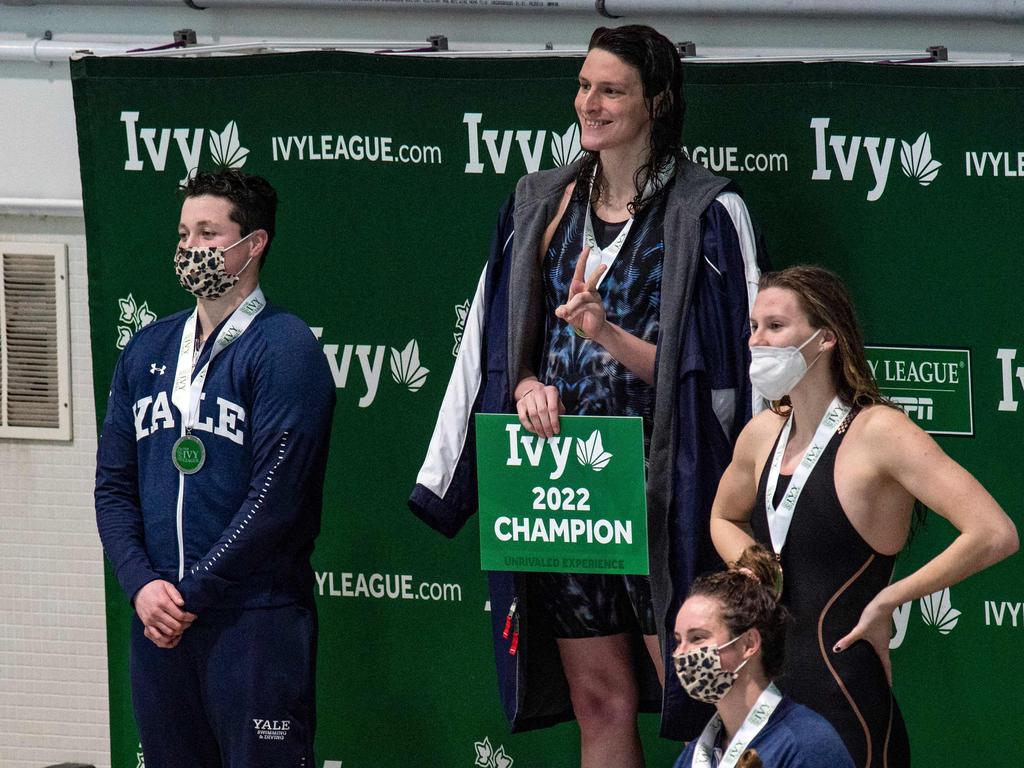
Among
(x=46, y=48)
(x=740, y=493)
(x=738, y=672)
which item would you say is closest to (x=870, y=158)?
(x=740, y=493)

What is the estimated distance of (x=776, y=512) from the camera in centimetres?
340

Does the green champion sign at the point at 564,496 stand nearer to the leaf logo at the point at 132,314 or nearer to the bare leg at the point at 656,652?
the bare leg at the point at 656,652

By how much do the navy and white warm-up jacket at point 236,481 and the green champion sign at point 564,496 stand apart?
44 centimetres

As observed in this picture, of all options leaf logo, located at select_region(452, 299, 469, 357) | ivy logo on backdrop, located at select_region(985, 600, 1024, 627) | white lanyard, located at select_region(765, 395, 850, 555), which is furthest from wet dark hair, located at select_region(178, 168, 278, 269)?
ivy logo on backdrop, located at select_region(985, 600, 1024, 627)

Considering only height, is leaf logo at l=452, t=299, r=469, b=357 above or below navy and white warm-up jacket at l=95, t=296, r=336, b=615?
above

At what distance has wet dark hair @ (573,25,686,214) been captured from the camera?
3.89m

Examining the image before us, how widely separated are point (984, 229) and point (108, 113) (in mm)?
2458

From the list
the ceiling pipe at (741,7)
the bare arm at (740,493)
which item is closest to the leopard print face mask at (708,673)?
the bare arm at (740,493)

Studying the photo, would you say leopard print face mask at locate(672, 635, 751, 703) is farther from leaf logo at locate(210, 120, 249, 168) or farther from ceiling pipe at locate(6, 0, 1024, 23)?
leaf logo at locate(210, 120, 249, 168)

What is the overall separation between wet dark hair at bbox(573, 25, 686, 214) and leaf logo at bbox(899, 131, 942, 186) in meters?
0.68

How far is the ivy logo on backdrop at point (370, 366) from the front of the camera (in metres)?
4.79

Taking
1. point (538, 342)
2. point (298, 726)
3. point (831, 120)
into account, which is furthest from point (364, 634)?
point (831, 120)

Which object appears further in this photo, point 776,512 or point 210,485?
point 210,485

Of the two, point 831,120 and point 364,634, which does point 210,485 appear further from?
point 831,120
